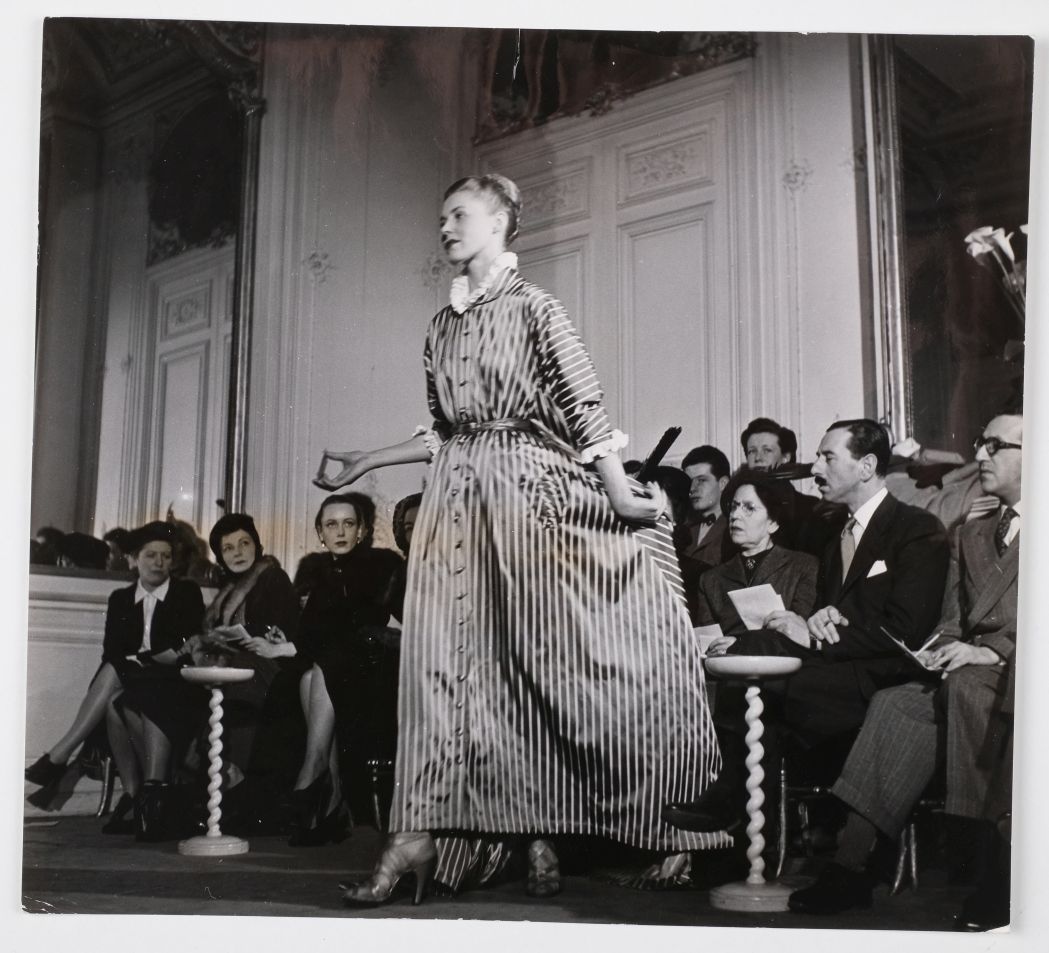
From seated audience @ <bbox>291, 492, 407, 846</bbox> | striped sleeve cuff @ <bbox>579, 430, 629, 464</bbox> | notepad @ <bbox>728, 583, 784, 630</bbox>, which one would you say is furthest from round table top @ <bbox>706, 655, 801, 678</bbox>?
seated audience @ <bbox>291, 492, 407, 846</bbox>

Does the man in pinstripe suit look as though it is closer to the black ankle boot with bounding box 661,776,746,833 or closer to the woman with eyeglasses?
the black ankle boot with bounding box 661,776,746,833

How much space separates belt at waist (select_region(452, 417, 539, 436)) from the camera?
4.41 metres

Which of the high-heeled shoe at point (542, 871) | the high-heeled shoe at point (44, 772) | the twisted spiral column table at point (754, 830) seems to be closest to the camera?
the twisted spiral column table at point (754, 830)

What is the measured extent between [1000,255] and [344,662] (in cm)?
255

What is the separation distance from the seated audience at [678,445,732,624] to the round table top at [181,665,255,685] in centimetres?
149

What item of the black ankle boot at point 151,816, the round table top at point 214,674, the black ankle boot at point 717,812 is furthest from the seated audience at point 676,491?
the black ankle boot at point 151,816

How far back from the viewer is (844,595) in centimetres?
433

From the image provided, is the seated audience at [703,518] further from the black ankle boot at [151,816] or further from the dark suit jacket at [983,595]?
the black ankle boot at [151,816]

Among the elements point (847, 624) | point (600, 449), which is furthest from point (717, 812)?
point (600, 449)

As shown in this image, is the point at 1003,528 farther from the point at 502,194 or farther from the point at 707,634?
the point at 502,194

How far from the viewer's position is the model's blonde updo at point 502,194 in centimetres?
459

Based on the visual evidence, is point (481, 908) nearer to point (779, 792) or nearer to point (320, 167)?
point (779, 792)

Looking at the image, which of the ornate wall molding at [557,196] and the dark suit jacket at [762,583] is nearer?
the dark suit jacket at [762,583]

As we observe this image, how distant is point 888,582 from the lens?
4324 mm
